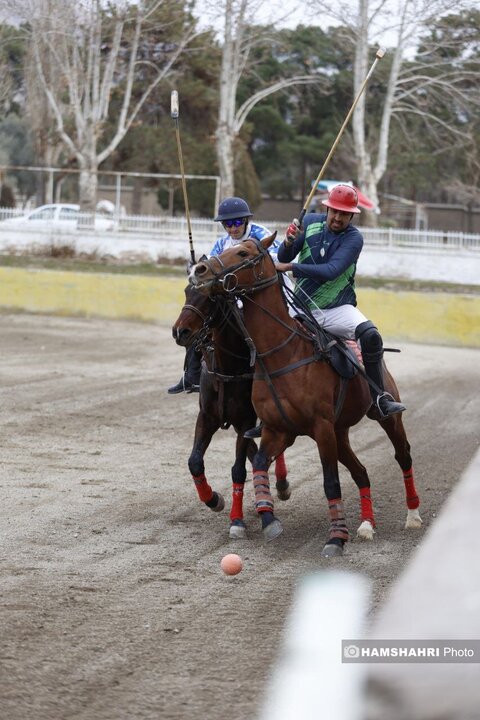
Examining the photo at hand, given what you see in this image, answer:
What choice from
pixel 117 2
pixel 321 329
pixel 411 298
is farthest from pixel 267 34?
pixel 321 329

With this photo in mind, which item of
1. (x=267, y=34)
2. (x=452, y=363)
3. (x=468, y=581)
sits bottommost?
(x=452, y=363)

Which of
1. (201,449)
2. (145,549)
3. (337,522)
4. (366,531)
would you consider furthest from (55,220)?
(337,522)

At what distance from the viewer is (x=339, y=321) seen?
7.96 metres

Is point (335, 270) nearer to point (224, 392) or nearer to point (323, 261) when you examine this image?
point (323, 261)

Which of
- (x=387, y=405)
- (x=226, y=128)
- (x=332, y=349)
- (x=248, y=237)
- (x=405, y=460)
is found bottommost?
(x=405, y=460)

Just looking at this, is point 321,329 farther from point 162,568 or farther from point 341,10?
point 341,10

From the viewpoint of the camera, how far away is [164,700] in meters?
4.77

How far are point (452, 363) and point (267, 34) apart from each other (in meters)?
20.2

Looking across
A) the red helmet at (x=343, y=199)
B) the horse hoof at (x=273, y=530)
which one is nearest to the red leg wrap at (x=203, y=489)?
the horse hoof at (x=273, y=530)

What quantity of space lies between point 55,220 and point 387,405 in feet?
76.3

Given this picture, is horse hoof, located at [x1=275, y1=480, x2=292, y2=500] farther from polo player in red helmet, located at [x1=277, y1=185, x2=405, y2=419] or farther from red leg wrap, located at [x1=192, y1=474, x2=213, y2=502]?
polo player in red helmet, located at [x1=277, y1=185, x2=405, y2=419]

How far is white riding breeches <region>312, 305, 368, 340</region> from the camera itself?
796 cm

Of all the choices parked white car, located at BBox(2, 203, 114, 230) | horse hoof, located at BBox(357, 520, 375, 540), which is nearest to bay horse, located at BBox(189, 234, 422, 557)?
horse hoof, located at BBox(357, 520, 375, 540)

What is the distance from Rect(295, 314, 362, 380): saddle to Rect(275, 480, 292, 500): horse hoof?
5.73ft
